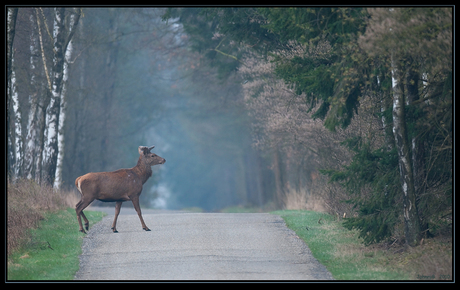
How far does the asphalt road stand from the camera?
391 inches

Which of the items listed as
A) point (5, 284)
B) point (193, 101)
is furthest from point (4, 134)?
point (193, 101)

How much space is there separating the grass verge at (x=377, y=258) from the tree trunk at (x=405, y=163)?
35cm

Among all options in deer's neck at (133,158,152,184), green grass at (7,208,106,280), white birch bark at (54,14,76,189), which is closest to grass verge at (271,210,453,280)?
deer's neck at (133,158,152,184)

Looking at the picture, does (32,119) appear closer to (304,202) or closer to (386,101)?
(304,202)

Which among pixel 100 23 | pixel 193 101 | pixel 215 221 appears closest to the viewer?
pixel 215 221

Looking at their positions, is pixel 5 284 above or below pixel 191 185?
above

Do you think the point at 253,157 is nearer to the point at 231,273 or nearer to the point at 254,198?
the point at 254,198

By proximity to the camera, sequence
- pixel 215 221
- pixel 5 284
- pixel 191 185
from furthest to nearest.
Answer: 1. pixel 191 185
2. pixel 215 221
3. pixel 5 284

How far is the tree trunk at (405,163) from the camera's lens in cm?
1078

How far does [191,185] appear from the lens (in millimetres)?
87312

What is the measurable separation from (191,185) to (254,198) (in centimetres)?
3835

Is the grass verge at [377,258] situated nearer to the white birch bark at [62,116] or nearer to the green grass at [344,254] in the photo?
the green grass at [344,254]

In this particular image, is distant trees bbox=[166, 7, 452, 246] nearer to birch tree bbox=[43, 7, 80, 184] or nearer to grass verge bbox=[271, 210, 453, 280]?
grass verge bbox=[271, 210, 453, 280]

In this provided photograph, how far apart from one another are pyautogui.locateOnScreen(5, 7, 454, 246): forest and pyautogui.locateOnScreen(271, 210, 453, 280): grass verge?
405 mm
